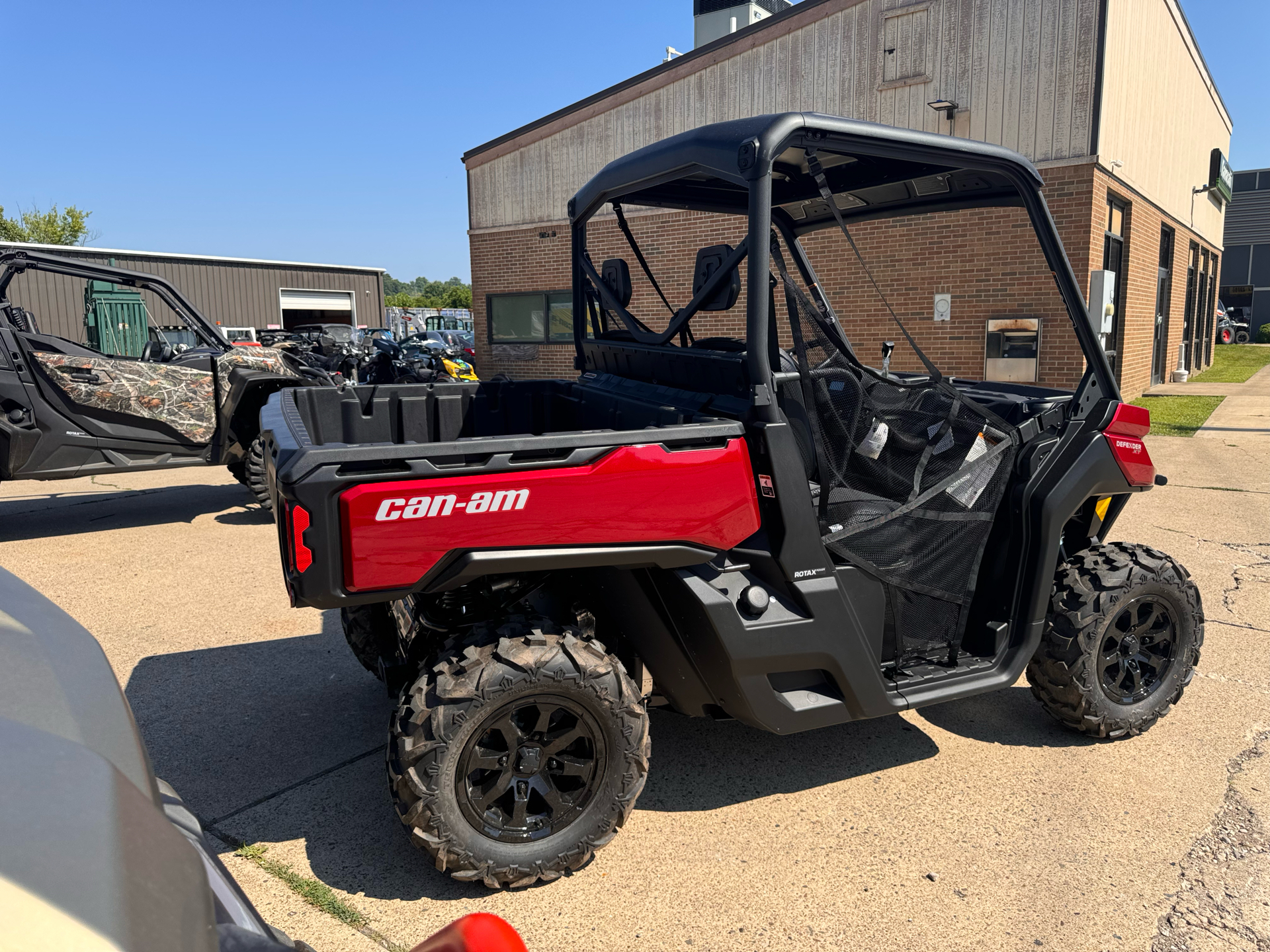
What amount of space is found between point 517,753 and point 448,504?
0.77 metres

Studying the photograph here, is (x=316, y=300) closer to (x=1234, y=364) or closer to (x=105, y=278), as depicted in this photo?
(x=105, y=278)

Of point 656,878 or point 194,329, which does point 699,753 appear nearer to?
point 656,878

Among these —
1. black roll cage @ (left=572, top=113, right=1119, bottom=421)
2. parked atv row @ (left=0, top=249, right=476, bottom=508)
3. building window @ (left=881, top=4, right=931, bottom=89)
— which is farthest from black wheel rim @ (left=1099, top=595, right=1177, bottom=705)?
building window @ (left=881, top=4, right=931, bottom=89)

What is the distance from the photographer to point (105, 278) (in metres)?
7.45

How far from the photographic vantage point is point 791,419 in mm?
3010

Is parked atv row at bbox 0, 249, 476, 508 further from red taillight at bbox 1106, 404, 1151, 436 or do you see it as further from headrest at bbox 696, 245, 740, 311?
red taillight at bbox 1106, 404, 1151, 436

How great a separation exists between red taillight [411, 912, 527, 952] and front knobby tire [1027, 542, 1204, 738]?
2903 mm

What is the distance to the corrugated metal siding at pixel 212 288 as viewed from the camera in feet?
82.9

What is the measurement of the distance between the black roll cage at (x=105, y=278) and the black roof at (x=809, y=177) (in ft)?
16.3

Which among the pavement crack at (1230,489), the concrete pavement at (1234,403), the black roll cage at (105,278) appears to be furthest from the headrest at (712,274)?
the concrete pavement at (1234,403)

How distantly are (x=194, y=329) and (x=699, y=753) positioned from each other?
635 cm

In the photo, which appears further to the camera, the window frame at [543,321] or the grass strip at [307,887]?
the window frame at [543,321]

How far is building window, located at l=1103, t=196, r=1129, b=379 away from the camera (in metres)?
13.5

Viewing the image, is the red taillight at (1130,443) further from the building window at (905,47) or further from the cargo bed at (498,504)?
the building window at (905,47)
